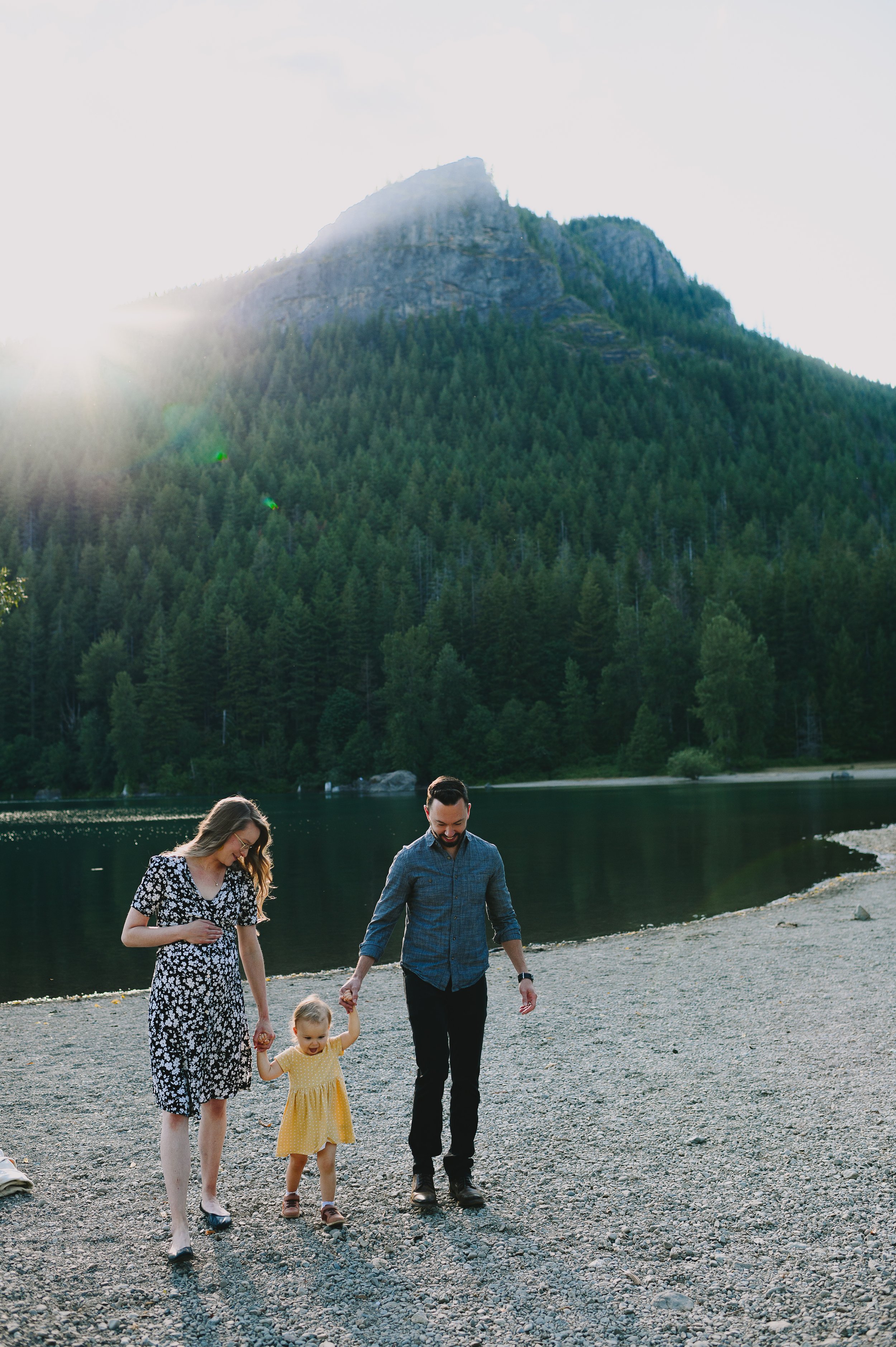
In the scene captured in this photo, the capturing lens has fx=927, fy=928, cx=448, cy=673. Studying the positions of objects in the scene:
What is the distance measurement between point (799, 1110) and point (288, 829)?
42.3m

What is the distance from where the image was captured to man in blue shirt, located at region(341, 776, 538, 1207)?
5527 millimetres

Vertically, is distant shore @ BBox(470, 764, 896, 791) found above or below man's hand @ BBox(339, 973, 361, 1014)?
below

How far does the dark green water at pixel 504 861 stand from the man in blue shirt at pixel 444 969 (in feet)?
38.2

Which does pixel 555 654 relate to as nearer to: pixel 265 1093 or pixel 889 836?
pixel 889 836

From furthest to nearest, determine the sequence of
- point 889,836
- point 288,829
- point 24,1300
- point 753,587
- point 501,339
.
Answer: point 501,339 → point 753,587 → point 288,829 → point 889,836 → point 24,1300

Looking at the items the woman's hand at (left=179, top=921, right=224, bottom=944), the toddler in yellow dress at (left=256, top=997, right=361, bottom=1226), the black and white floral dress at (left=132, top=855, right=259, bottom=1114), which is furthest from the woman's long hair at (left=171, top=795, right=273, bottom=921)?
the toddler in yellow dress at (left=256, top=997, right=361, bottom=1226)

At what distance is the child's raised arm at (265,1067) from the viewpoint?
5.14 m

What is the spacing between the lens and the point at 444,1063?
5.59 meters

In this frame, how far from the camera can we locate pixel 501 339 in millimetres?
178750

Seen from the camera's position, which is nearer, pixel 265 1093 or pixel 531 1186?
pixel 531 1186

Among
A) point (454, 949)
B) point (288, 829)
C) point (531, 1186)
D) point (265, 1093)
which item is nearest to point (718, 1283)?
point (531, 1186)

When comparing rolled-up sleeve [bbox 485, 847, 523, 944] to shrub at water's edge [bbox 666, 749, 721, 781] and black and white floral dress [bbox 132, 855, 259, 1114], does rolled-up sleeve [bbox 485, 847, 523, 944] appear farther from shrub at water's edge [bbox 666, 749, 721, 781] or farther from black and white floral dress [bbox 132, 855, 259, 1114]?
shrub at water's edge [bbox 666, 749, 721, 781]

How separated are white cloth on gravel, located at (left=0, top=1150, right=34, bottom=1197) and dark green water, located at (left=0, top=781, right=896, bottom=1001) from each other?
10494 millimetres

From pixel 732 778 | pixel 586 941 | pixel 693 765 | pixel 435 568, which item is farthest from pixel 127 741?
pixel 586 941
